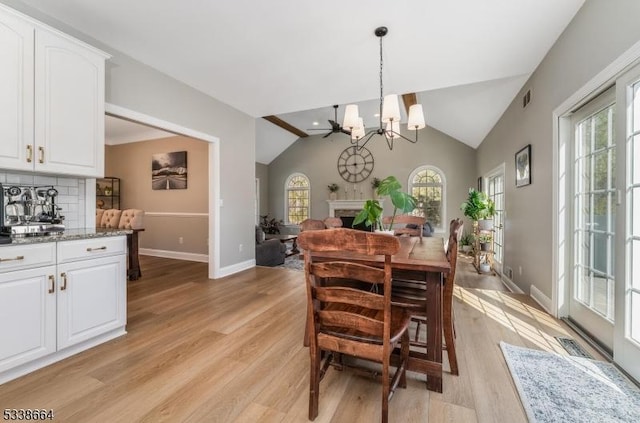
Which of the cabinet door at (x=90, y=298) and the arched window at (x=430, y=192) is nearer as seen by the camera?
the cabinet door at (x=90, y=298)

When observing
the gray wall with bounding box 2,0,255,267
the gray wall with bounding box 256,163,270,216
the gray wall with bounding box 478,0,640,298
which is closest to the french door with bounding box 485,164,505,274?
the gray wall with bounding box 478,0,640,298

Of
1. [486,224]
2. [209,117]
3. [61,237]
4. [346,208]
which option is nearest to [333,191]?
[346,208]

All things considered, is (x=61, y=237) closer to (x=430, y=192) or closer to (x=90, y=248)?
(x=90, y=248)

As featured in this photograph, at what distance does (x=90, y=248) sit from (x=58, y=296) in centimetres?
35

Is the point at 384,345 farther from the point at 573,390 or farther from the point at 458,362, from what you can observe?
the point at 573,390

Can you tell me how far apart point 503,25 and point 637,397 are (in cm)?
278

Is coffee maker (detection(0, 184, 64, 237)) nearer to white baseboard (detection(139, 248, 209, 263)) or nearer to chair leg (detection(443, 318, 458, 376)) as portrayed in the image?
chair leg (detection(443, 318, 458, 376))

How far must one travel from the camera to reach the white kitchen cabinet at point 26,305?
162cm

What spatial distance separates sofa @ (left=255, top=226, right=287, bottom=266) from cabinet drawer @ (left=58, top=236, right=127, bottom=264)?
283 centimetres

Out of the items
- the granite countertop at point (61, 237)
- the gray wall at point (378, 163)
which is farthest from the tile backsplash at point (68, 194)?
the gray wall at point (378, 163)

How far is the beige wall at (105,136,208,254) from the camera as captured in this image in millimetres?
5410

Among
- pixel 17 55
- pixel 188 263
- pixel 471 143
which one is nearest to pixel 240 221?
pixel 188 263

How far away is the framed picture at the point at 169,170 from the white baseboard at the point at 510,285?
18.8 feet

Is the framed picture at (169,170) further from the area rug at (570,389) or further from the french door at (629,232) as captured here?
the french door at (629,232)
